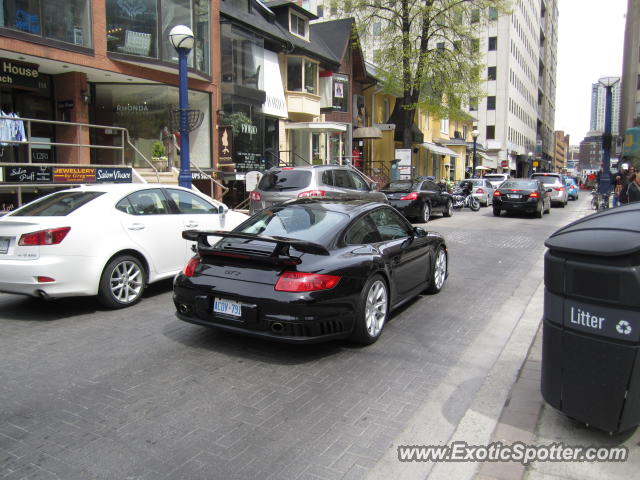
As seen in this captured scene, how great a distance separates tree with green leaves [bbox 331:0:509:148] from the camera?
25422mm

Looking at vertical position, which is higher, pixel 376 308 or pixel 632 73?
pixel 632 73

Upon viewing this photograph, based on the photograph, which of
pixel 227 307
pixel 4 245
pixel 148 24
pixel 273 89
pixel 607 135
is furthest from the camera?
pixel 273 89

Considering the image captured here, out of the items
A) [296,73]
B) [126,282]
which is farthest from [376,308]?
[296,73]

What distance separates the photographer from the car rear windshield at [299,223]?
205 inches

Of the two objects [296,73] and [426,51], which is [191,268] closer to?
[296,73]

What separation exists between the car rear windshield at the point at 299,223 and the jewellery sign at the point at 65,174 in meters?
7.79

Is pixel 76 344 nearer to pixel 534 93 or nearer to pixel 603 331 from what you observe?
pixel 603 331

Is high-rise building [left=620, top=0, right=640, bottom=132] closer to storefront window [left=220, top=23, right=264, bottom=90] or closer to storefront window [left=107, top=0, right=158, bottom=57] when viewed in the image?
storefront window [left=220, top=23, right=264, bottom=90]

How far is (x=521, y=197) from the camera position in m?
19.1

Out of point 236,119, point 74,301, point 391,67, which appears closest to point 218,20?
point 236,119

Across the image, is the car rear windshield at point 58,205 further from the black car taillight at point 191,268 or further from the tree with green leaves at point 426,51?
the tree with green leaves at point 426,51

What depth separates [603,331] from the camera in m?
3.02

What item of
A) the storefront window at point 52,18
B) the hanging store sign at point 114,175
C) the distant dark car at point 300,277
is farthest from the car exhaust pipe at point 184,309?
the storefront window at point 52,18

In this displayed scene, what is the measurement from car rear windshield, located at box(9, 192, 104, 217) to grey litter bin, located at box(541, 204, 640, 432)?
5.43 m
